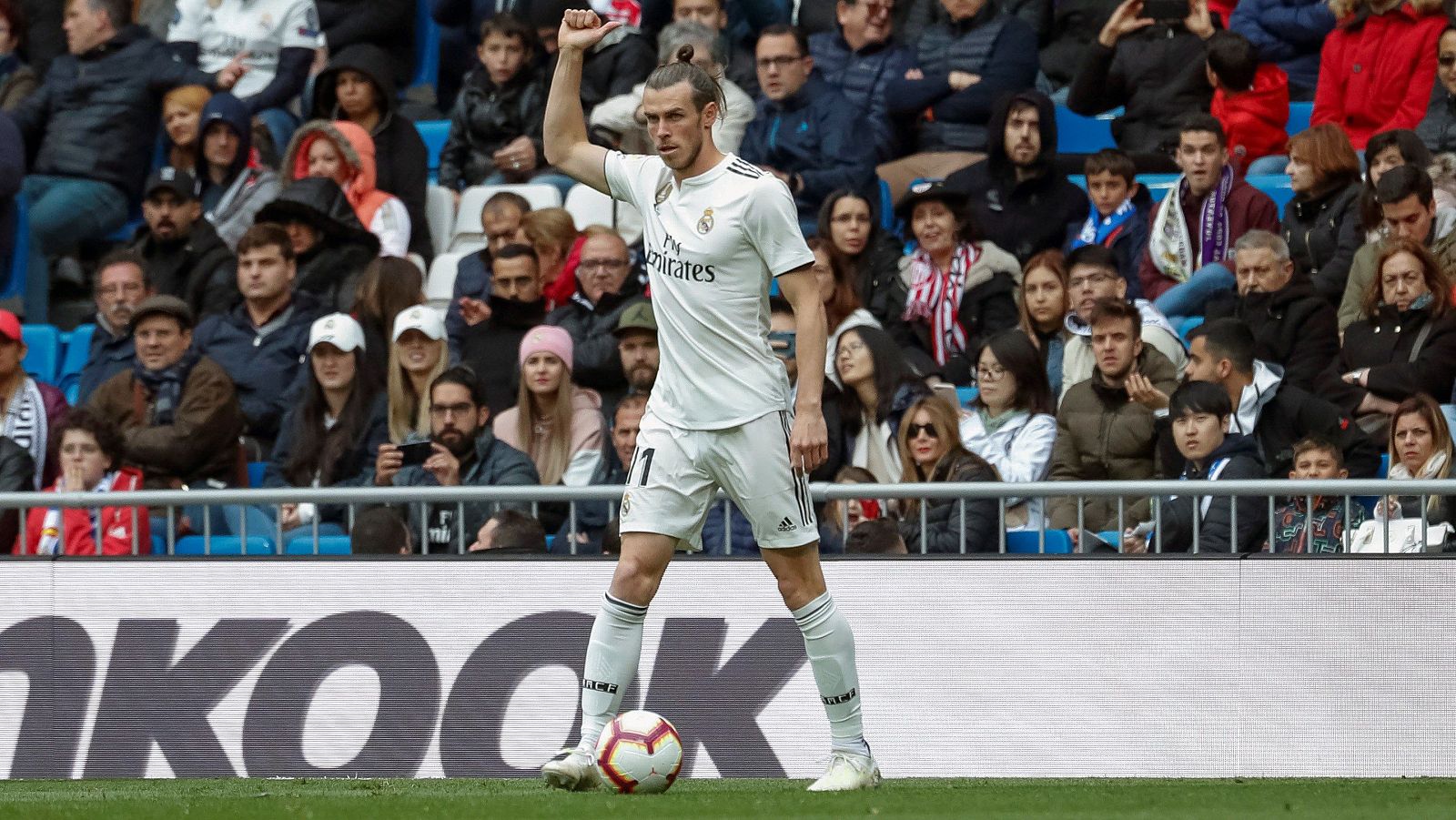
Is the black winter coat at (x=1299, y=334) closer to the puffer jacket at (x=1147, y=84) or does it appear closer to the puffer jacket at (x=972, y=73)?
the puffer jacket at (x=1147, y=84)

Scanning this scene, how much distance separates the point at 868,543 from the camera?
850 centimetres

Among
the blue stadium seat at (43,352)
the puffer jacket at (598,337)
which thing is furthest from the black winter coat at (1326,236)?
the blue stadium seat at (43,352)

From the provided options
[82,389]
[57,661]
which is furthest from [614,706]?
[82,389]

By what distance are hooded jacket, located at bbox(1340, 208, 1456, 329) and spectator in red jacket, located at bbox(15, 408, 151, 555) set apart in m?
Result: 5.90

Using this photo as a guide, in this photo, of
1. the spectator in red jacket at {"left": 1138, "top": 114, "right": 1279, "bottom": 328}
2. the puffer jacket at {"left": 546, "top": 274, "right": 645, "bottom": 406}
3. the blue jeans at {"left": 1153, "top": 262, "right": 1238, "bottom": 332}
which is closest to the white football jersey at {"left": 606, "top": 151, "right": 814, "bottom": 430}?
the puffer jacket at {"left": 546, "top": 274, "right": 645, "bottom": 406}

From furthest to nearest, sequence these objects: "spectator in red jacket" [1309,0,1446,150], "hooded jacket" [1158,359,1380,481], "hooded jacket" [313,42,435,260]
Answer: "hooded jacket" [313,42,435,260]
"spectator in red jacket" [1309,0,1446,150]
"hooded jacket" [1158,359,1380,481]

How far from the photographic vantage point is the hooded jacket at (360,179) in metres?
13.0

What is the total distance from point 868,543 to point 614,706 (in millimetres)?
2083

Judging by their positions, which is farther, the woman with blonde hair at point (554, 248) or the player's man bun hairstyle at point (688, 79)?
the woman with blonde hair at point (554, 248)

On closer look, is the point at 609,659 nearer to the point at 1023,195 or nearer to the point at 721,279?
the point at 721,279

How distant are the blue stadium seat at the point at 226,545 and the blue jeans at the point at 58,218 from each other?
5.57 m

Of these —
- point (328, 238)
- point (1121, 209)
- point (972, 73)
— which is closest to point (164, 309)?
point (328, 238)

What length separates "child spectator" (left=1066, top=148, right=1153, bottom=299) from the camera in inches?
464

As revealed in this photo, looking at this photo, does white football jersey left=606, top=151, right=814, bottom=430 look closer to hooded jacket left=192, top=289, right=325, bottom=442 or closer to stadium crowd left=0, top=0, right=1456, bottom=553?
stadium crowd left=0, top=0, right=1456, bottom=553
